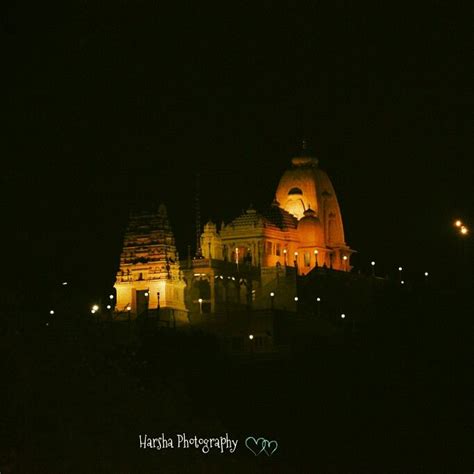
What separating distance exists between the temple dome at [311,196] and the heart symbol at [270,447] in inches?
1809

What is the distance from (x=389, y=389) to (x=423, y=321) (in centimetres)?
873

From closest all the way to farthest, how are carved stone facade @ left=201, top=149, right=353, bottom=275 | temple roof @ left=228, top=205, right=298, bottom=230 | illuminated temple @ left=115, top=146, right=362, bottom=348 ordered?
illuminated temple @ left=115, top=146, right=362, bottom=348
carved stone facade @ left=201, top=149, right=353, bottom=275
temple roof @ left=228, top=205, right=298, bottom=230

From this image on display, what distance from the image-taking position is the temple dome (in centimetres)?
8750

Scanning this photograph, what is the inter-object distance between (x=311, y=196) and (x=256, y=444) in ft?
162

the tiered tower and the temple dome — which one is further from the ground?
the temple dome

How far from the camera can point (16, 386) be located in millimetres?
28312

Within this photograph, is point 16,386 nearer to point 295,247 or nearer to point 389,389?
point 389,389

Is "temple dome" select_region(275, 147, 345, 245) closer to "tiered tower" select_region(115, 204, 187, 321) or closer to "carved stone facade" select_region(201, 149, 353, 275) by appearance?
"carved stone facade" select_region(201, 149, 353, 275)

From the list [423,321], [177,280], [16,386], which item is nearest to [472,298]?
[423,321]

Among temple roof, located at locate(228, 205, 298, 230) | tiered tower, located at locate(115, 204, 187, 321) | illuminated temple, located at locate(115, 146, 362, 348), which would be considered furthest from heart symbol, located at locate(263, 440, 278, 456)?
temple roof, located at locate(228, 205, 298, 230)

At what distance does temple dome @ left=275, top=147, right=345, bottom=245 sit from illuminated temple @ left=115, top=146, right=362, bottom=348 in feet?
0.21

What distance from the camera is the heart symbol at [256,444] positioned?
38.7m

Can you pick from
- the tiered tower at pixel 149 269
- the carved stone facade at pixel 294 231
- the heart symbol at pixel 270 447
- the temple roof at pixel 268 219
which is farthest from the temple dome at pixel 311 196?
the heart symbol at pixel 270 447

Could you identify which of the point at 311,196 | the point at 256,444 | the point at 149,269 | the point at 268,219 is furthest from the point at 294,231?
the point at 256,444
